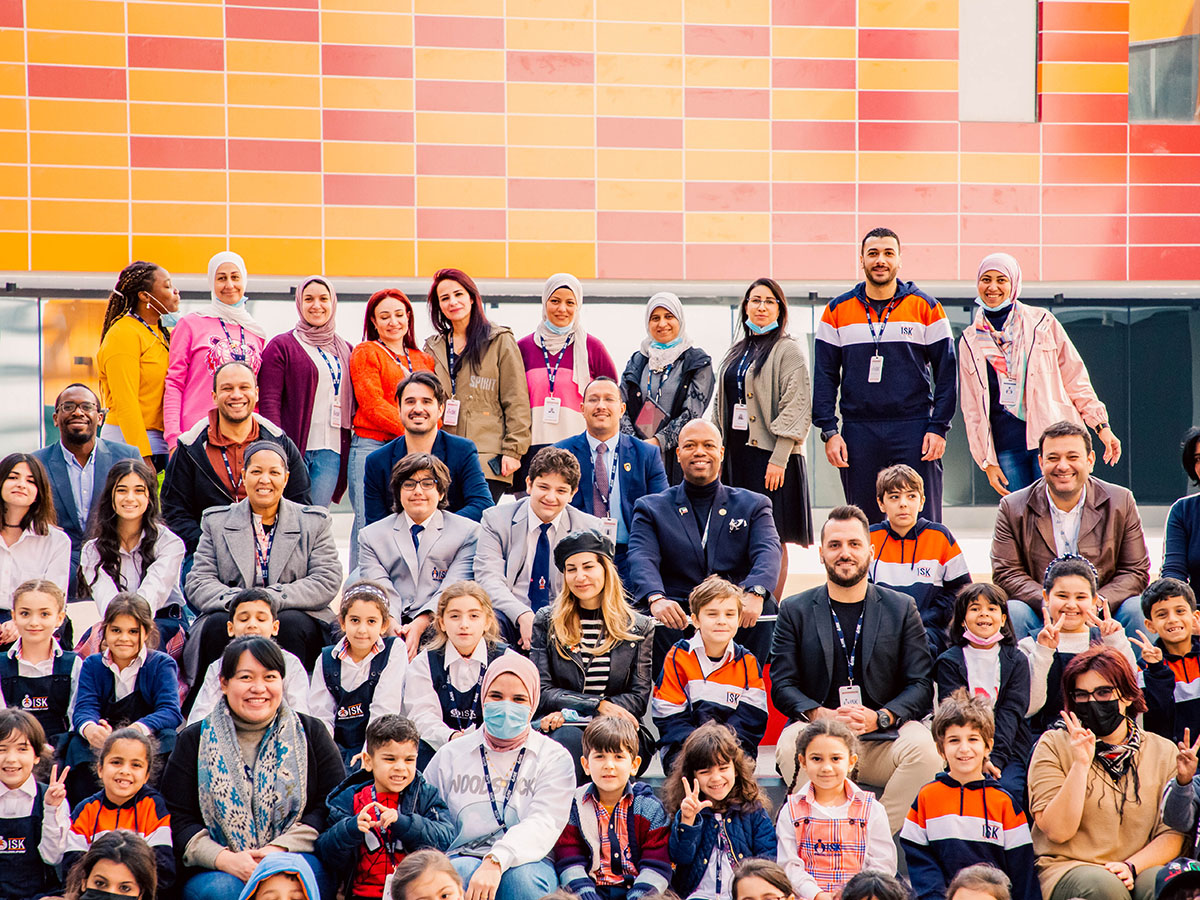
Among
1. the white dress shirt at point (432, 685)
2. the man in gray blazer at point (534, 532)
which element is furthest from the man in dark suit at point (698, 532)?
the white dress shirt at point (432, 685)

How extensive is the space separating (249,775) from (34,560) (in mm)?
1884

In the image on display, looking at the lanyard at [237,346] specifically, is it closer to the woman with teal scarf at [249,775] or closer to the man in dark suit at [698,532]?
the man in dark suit at [698,532]

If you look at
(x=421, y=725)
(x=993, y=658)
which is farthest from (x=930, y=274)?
(x=421, y=725)

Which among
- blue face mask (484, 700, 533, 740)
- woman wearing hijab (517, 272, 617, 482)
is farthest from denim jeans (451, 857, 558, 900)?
woman wearing hijab (517, 272, 617, 482)

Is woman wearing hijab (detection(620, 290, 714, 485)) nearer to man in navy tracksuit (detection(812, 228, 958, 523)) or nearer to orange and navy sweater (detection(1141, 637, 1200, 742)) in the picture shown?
man in navy tracksuit (detection(812, 228, 958, 523))

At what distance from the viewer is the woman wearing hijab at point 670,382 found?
6598 millimetres

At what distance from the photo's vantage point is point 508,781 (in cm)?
443

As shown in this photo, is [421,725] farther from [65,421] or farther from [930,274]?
[930,274]

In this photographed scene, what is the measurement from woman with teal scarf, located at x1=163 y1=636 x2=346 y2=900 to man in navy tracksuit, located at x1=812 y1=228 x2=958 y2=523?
3227 mm

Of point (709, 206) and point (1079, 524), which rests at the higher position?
point (709, 206)

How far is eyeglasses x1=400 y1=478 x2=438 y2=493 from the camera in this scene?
5.50 m

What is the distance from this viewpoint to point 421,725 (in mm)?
4746

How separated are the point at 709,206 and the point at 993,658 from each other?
21.6ft

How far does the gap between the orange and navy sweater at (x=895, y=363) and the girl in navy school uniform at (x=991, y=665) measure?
156 centimetres
